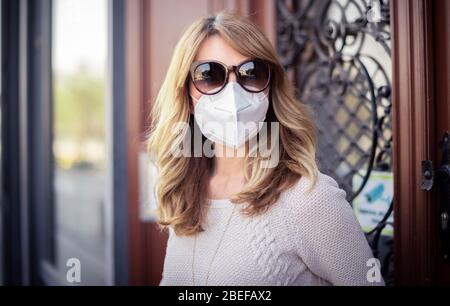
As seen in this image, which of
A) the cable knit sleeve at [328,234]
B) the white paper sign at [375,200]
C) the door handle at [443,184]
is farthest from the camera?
the white paper sign at [375,200]

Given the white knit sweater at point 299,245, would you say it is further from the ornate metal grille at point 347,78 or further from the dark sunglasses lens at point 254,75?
the ornate metal grille at point 347,78

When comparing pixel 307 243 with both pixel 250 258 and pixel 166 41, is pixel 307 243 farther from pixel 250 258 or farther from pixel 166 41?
pixel 166 41

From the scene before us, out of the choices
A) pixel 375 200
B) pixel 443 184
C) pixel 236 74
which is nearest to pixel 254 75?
pixel 236 74

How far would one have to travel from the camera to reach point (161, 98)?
4.25 feet

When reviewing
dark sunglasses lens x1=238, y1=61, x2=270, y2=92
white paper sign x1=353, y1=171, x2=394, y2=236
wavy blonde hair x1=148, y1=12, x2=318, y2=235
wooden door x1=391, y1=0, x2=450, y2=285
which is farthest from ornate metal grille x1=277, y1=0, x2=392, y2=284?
dark sunglasses lens x1=238, y1=61, x2=270, y2=92

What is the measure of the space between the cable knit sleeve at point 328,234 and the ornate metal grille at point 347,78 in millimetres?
477

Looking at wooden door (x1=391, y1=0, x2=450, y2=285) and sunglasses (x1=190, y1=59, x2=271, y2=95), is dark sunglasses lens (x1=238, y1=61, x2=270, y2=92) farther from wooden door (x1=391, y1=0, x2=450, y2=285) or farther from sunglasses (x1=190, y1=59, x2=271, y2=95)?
wooden door (x1=391, y1=0, x2=450, y2=285)

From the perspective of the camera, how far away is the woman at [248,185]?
3.57ft

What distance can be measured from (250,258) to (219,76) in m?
0.50

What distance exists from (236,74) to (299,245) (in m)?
0.49

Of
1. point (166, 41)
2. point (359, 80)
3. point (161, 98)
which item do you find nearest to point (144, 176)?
point (166, 41)

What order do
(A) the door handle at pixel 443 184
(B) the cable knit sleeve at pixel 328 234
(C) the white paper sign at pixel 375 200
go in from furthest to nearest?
(C) the white paper sign at pixel 375 200, (A) the door handle at pixel 443 184, (B) the cable knit sleeve at pixel 328 234
